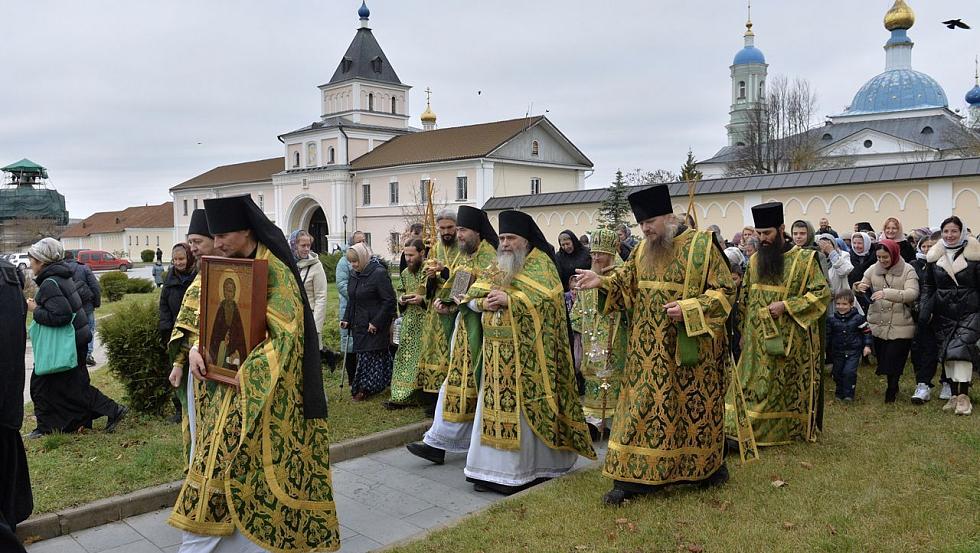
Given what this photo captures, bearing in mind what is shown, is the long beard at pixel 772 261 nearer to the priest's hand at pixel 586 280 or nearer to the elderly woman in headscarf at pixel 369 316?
the priest's hand at pixel 586 280

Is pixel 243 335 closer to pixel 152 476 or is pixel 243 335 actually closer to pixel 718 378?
pixel 152 476

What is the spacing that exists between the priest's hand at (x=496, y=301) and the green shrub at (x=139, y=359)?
3556 mm

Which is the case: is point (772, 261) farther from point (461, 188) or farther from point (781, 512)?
point (461, 188)

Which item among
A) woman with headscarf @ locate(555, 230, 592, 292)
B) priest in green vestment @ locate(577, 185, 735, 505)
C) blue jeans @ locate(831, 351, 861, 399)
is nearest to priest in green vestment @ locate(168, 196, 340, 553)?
priest in green vestment @ locate(577, 185, 735, 505)

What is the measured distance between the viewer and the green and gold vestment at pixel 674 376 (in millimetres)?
4934

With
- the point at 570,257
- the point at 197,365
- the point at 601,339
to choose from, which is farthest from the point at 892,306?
the point at 197,365

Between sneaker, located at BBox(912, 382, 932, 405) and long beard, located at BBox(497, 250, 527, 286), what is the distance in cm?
456

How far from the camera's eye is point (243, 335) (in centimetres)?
373

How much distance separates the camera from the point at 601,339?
7039 millimetres

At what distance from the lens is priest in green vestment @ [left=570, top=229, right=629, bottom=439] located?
21.2ft

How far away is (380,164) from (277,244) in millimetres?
45213

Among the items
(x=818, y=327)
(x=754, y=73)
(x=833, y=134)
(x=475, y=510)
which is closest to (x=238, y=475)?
(x=475, y=510)

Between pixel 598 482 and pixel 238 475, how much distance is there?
8.70ft

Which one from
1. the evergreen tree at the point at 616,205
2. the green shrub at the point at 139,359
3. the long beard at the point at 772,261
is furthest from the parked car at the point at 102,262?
the long beard at the point at 772,261
